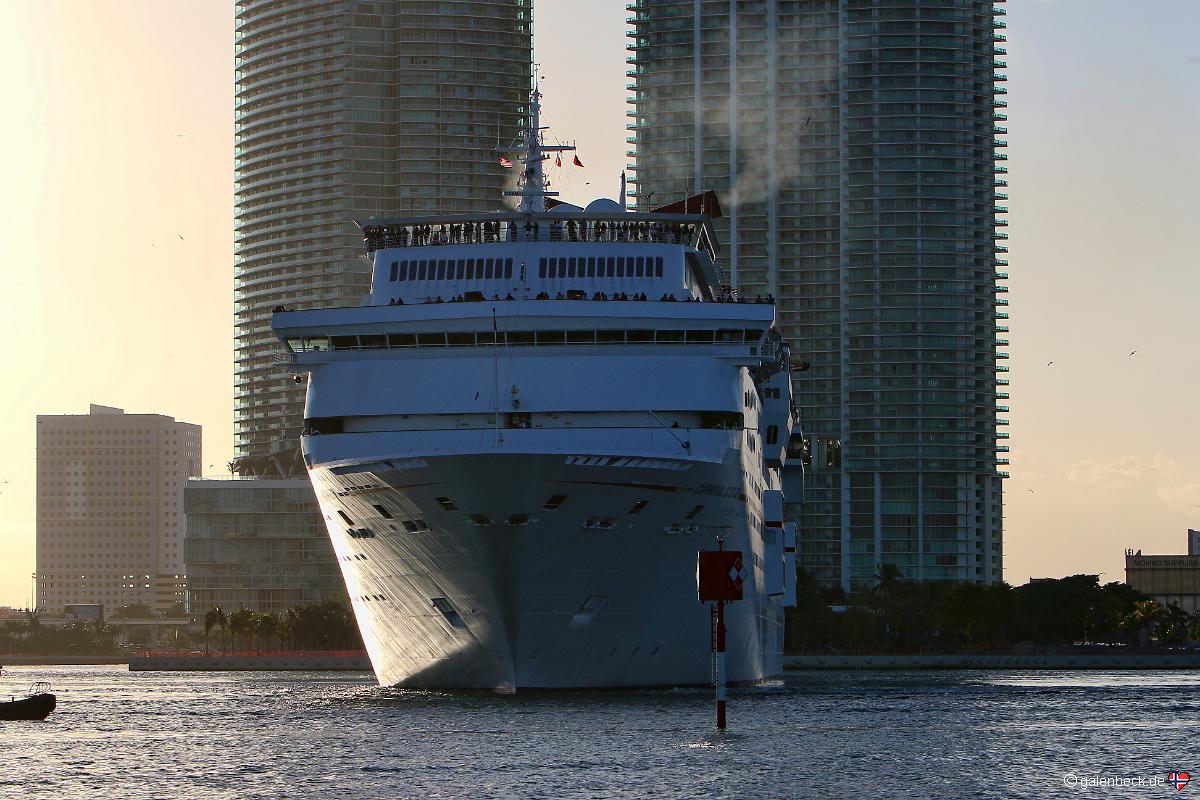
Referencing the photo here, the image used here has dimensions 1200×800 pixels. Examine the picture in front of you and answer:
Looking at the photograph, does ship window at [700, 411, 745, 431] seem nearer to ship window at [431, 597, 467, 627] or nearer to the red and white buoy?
ship window at [431, 597, 467, 627]

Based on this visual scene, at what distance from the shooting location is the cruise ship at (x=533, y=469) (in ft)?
198

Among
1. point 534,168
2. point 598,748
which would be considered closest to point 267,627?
point 534,168

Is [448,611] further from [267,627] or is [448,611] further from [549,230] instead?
[267,627]

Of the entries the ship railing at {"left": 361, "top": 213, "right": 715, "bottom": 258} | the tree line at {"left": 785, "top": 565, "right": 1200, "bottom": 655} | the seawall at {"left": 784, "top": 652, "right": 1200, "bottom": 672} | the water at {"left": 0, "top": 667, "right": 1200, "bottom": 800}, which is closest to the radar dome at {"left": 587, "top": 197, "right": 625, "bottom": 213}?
the ship railing at {"left": 361, "top": 213, "right": 715, "bottom": 258}

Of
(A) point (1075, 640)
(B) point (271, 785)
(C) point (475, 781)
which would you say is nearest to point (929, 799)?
(C) point (475, 781)

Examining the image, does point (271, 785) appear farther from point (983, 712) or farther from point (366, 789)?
point (983, 712)

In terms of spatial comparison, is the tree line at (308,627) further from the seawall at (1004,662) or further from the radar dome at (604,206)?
the radar dome at (604,206)

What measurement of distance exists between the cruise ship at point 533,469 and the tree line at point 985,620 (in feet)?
364

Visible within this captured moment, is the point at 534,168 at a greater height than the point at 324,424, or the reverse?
the point at 534,168

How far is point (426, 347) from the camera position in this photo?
66500 millimetres

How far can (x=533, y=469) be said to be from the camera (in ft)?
194

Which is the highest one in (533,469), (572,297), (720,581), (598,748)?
(572,297)

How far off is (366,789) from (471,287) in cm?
3096

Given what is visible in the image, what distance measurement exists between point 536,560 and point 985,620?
423 ft
